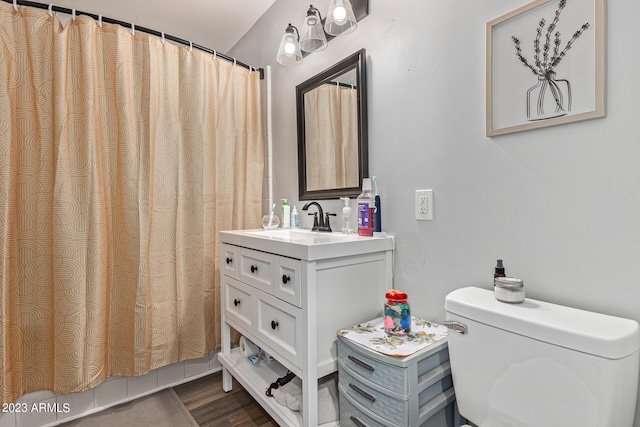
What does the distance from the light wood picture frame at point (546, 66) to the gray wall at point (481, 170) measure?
1.1 inches

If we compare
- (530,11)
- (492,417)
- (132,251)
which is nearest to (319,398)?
(492,417)

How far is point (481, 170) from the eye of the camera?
1.07 m

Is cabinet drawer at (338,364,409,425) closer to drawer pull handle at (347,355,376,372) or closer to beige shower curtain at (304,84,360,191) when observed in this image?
drawer pull handle at (347,355,376,372)

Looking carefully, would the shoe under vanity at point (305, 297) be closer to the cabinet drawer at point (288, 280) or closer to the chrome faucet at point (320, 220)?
the cabinet drawer at point (288, 280)

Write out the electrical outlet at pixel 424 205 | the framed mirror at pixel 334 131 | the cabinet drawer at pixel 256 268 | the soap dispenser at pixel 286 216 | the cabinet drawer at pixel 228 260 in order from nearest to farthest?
the electrical outlet at pixel 424 205 < the cabinet drawer at pixel 256 268 < the framed mirror at pixel 334 131 < the cabinet drawer at pixel 228 260 < the soap dispenser at pixel 286 216

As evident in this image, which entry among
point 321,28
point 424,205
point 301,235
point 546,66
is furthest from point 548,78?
point 301,235

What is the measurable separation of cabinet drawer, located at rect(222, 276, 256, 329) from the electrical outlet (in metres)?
0.82

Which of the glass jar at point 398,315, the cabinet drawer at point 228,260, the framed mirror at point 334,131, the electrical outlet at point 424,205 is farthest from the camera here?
the cabinet drawer at point 228,260

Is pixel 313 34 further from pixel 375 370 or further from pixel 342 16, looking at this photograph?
pixel 375 370

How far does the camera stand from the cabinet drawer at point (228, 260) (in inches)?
63.9

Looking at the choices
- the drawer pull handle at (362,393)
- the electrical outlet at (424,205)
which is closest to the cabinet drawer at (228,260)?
the drawer pull handle at (362,393)

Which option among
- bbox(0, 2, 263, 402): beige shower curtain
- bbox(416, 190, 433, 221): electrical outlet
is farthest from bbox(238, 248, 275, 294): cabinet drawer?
bbox(416, 190, 433, 221): electrical outlet

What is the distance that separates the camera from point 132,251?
1681 mm

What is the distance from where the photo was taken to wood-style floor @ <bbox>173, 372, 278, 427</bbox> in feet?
5.11
